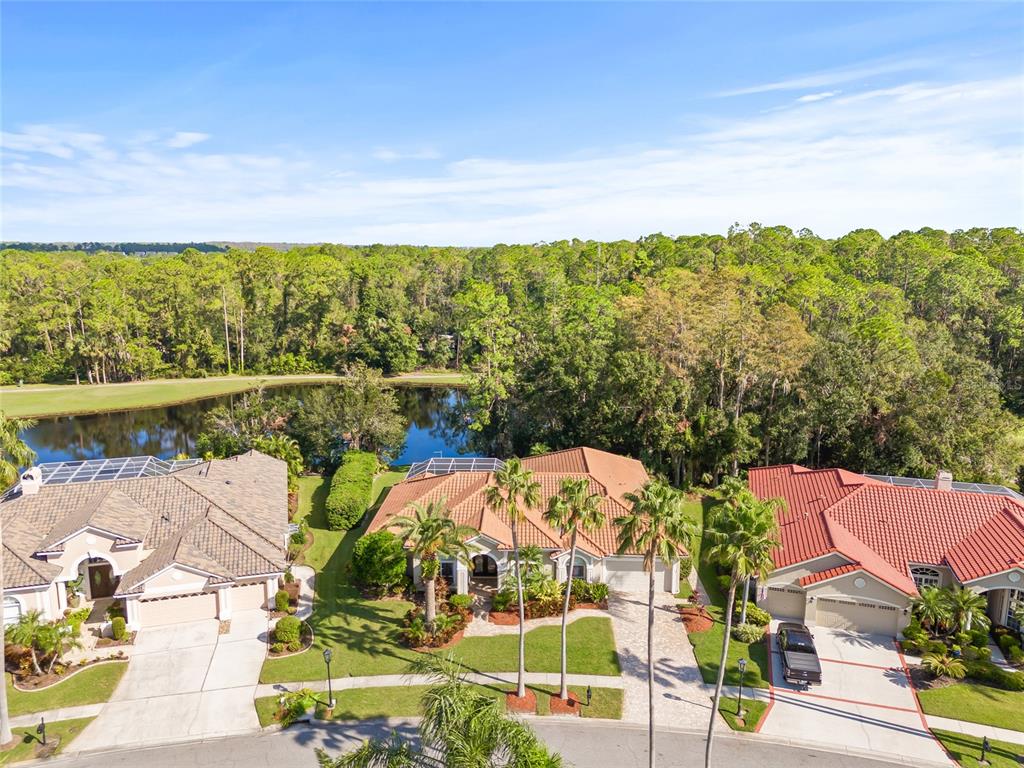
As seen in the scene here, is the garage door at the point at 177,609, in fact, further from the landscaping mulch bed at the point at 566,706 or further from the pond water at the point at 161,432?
the pond water at the point at 161,432

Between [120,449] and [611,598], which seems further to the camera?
[120,449]

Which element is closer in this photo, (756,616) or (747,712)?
(747,712)

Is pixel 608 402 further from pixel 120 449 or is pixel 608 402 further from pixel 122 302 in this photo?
pixel 122 302

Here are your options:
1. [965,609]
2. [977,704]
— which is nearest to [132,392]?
[965,609]

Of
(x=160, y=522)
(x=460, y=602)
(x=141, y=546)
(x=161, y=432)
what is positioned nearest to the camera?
(x=460, y=602)

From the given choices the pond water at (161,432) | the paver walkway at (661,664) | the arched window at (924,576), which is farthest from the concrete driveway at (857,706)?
the pond water at (161,432)

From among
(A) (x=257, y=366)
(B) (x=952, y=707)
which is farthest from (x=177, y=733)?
(A) (x=257, y=366)

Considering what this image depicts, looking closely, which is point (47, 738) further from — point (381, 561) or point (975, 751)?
point (975, 751)
